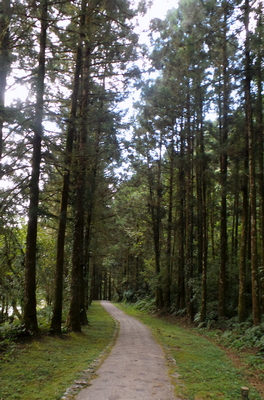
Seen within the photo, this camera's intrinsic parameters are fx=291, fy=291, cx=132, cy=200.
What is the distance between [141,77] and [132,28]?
180cm

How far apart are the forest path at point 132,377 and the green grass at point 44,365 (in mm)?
505

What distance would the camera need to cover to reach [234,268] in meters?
15.3

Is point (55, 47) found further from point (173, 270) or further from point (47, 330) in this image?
point (173, 270)

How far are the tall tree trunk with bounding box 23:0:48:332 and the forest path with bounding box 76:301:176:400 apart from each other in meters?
2.95

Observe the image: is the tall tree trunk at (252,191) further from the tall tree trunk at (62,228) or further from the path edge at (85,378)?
the tall tree trunk at (62,228)

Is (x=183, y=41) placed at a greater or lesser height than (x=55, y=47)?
greater

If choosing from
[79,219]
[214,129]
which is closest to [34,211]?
[79,219]

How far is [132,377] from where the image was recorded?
567cm

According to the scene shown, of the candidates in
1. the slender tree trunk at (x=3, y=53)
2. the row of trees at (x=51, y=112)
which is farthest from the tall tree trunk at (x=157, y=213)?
the slender tree trunk at (x=3, y=53)

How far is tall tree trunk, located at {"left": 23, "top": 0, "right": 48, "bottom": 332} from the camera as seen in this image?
930cm

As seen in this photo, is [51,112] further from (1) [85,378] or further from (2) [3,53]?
(1) [85,378]

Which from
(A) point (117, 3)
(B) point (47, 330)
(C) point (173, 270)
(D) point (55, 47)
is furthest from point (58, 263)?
(C) point (173, 270)

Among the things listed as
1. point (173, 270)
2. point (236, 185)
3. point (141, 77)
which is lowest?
point (173, 270)

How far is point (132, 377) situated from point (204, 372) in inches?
69.0
